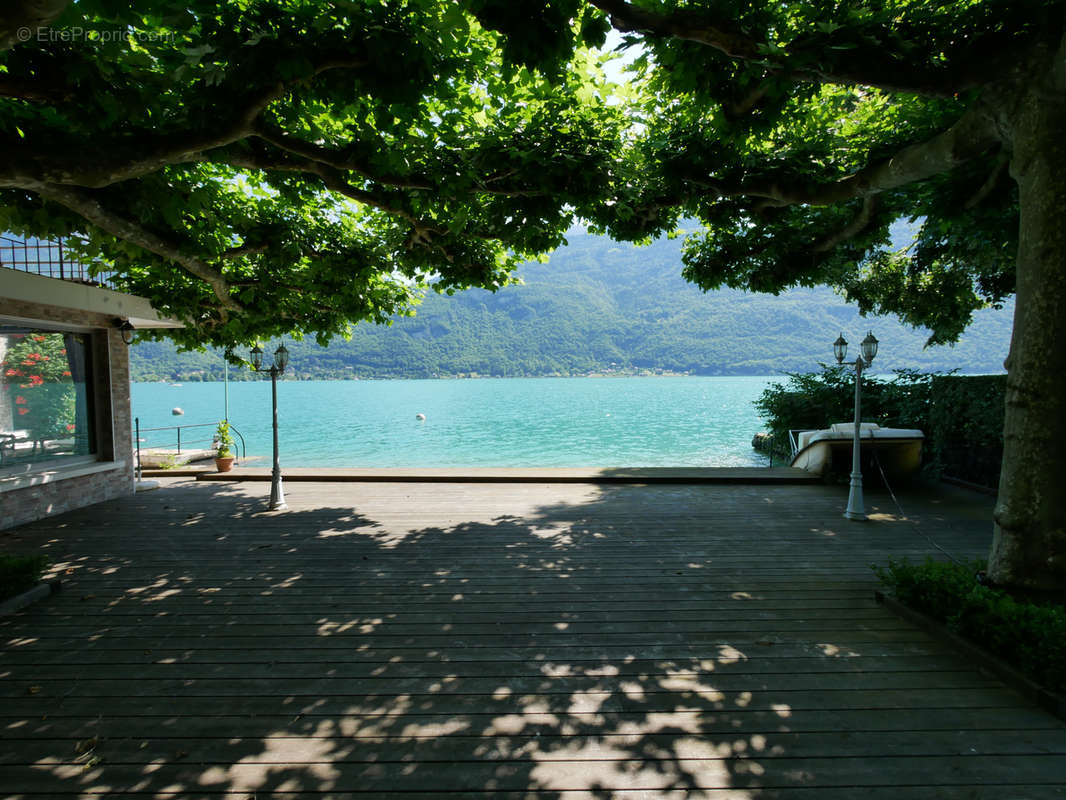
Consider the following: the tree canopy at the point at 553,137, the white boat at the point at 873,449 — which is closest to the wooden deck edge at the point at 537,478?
the white boat at the point at 873,449

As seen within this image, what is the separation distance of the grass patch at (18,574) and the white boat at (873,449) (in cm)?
1063

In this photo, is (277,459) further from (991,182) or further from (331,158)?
(991,182)

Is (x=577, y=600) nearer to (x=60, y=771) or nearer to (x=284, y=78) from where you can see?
(x=60, y=771)

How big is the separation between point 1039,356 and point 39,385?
1212 centimetres

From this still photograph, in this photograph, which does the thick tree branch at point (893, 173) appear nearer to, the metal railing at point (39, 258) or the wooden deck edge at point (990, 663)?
the wooden deck edge at point (990, 663)

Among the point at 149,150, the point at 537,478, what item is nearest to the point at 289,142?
the point at 149,150

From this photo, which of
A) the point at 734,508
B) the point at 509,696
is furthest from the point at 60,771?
the point at 734,508

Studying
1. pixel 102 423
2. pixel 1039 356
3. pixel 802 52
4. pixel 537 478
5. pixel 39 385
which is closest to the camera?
pixel 1039 356

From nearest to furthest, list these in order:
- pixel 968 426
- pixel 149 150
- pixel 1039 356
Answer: pixel 1039 356
pixel 149 150
pixel 968 426

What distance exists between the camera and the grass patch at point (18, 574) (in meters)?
4.50

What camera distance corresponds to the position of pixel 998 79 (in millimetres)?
3672

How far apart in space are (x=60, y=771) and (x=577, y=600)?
340 centimetres

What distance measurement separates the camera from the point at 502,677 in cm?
337

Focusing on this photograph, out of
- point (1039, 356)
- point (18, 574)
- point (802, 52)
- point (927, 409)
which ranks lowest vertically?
point (18, 574)
